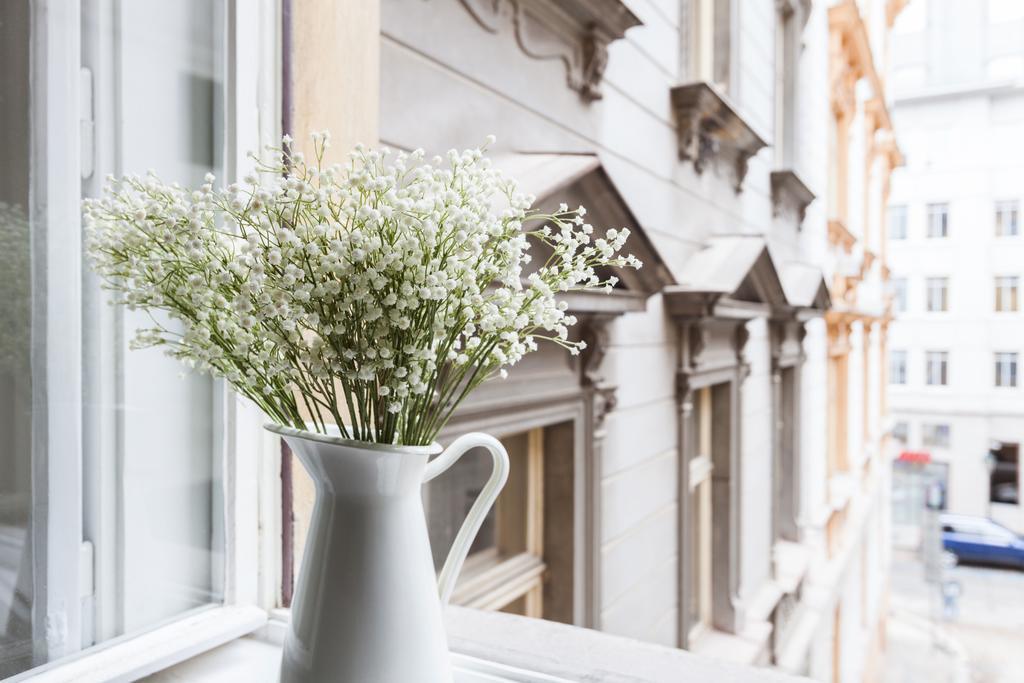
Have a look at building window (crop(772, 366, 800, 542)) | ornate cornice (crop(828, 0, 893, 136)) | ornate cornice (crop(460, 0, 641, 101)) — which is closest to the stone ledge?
ornate cornice (crop(460, 0, 641, 101))

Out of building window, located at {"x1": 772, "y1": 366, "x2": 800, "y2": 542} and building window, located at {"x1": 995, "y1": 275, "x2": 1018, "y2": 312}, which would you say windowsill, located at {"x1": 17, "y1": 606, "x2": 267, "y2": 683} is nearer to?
building window, located at {"x1": 995, "y1": 275, "x2": 1018, "y2": 312}

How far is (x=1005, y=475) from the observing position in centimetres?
317

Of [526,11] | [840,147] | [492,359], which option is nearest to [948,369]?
[840,147]

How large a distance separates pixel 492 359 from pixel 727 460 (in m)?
2.74

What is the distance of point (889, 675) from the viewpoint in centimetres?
670

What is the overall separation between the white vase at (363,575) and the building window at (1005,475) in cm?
316

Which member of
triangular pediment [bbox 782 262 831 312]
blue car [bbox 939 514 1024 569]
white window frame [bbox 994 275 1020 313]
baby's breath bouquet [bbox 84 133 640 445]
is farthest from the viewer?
blue car [bbox 939 514 1024 569]

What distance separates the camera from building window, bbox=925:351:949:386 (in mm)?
4062

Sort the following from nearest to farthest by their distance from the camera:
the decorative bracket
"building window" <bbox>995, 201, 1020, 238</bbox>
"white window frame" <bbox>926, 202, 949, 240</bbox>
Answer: the decorative bracket
"building window" <bbox>995, 201, 1020, 238</bbox>
"white window frame" <bbox>926, 202, 949, 240</bbox>

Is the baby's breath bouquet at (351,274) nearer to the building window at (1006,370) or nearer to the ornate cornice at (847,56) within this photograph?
the building window at (1006,370)

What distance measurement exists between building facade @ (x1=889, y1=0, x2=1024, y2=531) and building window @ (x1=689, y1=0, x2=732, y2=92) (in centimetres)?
87

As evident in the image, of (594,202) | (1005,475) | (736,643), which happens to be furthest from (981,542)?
(594,202)

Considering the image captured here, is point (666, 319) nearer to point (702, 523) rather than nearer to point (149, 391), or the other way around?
point (702, 523)

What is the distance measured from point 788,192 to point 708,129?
146cm
